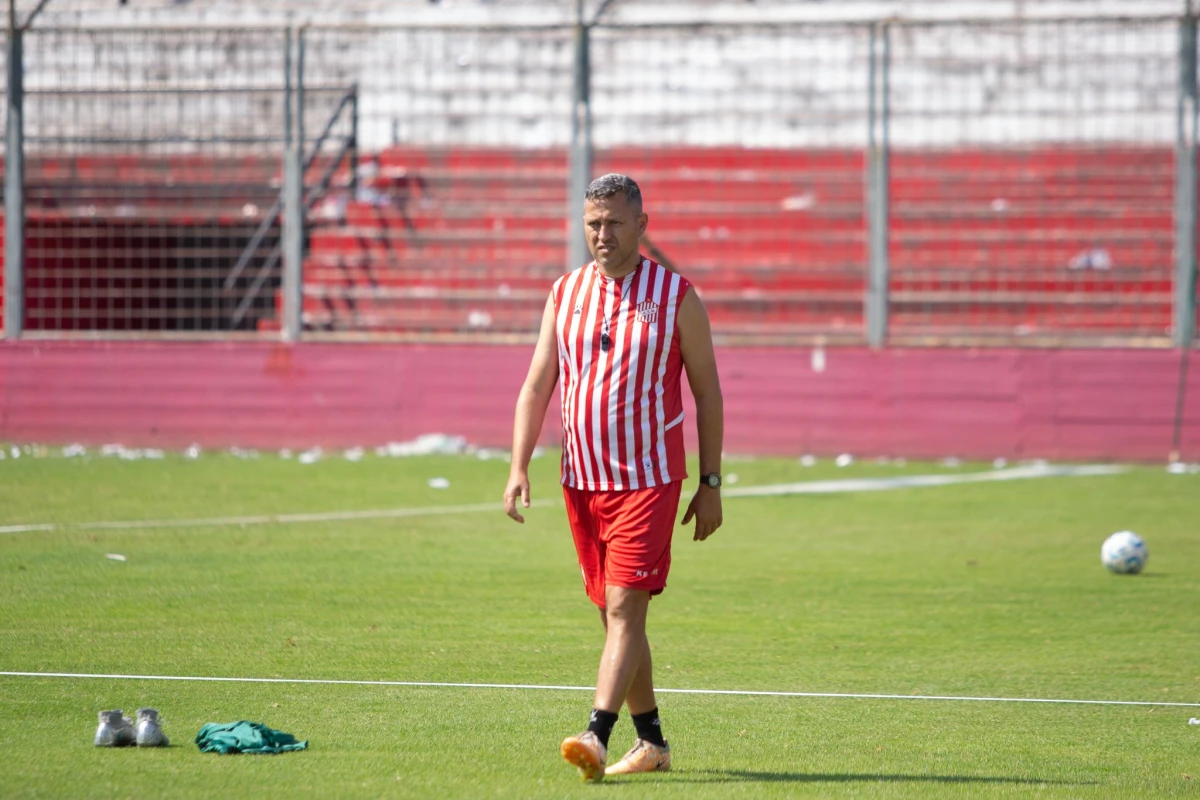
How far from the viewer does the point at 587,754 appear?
4.97 metres

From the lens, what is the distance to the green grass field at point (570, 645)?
5.20 m

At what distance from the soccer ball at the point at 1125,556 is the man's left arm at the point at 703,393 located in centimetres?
504

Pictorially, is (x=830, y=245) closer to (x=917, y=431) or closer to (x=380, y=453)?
(x=917, y=431)

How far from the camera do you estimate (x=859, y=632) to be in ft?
26.1

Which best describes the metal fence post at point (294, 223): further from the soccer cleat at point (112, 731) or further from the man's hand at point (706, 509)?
the man's hand at point (706, 509)

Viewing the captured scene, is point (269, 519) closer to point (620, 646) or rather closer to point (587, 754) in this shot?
point (620, 646)

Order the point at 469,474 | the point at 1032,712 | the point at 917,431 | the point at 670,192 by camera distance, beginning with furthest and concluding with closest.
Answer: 1. the point at 670,192
2. the point at 917,431
3. the point at 469,474
4. the point at 1032,712

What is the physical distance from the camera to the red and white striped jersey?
5.30 meters

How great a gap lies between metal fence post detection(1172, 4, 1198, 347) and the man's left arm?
39.5ft

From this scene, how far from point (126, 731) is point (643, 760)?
5.27ft

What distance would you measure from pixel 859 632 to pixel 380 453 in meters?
9.61

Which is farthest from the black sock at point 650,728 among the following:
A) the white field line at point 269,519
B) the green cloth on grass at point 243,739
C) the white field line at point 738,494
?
the white field line at point 738,494

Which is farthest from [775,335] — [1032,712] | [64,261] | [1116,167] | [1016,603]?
[1032,712]

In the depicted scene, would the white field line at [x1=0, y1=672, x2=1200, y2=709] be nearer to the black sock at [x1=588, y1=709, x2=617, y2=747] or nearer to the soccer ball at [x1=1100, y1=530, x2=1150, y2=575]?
the black sock at [x1=588, y1=709, x2=617, y2=747]
